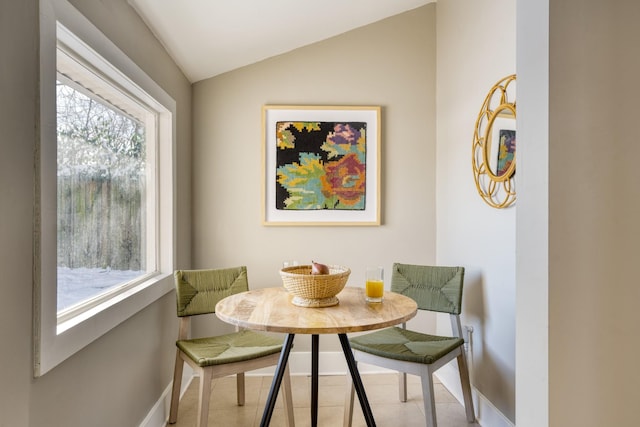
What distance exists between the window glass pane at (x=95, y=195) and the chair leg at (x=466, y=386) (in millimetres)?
1854

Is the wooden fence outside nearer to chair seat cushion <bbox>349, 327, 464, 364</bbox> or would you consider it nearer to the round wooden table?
the round wooden table

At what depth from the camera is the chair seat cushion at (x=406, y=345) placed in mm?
2025

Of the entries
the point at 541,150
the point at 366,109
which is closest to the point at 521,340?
the point at 541,150

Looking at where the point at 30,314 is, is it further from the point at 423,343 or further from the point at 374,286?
the point at 423,343

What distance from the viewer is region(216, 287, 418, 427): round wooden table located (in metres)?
1.48

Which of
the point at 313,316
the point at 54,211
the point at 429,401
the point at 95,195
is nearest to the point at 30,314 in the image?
the point at 54,211

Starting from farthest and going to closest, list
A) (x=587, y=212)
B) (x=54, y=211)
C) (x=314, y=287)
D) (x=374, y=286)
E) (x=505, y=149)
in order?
1. (x=505, y=149)
2. (x=374, y=286)
3. (x=314, y=287)
4. (x=54, y=211)
5. (x=587, y=212)

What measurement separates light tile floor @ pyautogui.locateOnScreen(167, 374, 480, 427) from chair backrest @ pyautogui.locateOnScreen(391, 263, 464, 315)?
0.64 metres

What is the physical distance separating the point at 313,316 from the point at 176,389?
1180 millimetres

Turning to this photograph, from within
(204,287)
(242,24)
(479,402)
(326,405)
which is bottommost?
(326,405)

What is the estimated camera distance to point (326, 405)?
2584 mm

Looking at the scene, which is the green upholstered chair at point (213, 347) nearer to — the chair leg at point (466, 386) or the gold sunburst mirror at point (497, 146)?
the chair leg at point (466, 386)

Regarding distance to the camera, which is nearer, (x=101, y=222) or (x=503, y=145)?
(x=101, y=222)

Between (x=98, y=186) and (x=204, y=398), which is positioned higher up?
(x=98, y=186)
